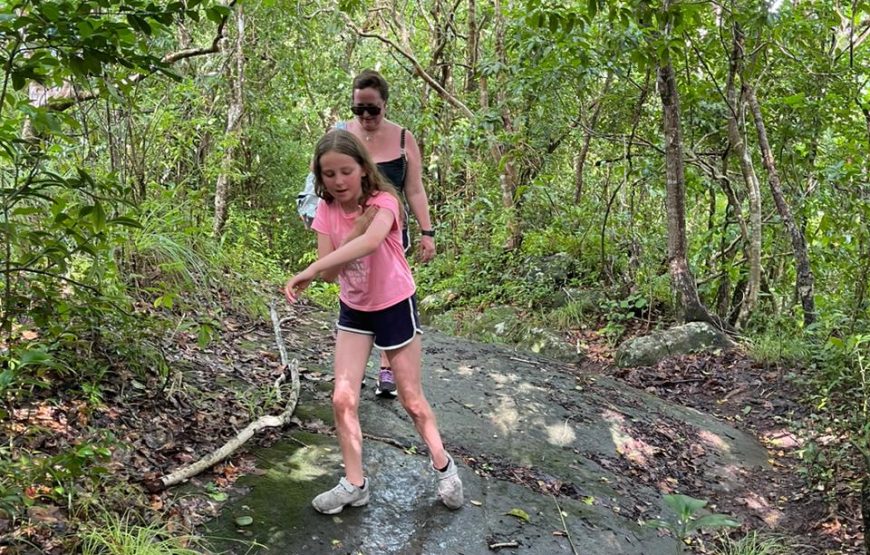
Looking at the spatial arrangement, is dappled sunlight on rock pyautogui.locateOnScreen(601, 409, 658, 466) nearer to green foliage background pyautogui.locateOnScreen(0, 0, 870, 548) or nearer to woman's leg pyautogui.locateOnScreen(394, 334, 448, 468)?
green foliage background pyautogui.locateOnScreen(0, 0, 870, 548)

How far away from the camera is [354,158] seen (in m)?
2.82

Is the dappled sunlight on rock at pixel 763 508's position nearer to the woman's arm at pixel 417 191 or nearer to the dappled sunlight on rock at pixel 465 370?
the dappled sunlight on rock at pixel 465 370

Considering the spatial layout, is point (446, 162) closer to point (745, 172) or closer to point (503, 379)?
point (745, 172)

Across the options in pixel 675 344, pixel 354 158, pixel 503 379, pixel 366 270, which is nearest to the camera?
pixel 354 158

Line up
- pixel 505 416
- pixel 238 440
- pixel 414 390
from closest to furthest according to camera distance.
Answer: pixel 414 390
pixel 238 440
pixel 505 416

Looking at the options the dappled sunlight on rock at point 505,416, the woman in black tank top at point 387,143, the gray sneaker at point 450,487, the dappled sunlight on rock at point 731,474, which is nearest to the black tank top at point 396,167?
the woman in black tank top at point 387,143

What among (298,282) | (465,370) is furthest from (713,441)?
(298,282)

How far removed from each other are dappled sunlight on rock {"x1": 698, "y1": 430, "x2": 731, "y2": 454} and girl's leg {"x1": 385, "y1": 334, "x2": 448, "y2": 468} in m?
2.92

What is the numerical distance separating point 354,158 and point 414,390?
3.53 feet

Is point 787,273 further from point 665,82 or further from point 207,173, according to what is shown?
point 207,173

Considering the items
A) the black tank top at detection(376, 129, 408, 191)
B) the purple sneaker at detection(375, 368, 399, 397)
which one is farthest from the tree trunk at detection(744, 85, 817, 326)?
the black tank top at detection(376, 129, 408, 191)

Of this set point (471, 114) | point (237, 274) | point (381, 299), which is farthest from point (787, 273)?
point (381, 299)

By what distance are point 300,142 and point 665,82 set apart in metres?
9.27

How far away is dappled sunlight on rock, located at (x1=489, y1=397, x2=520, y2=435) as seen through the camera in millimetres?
4578
